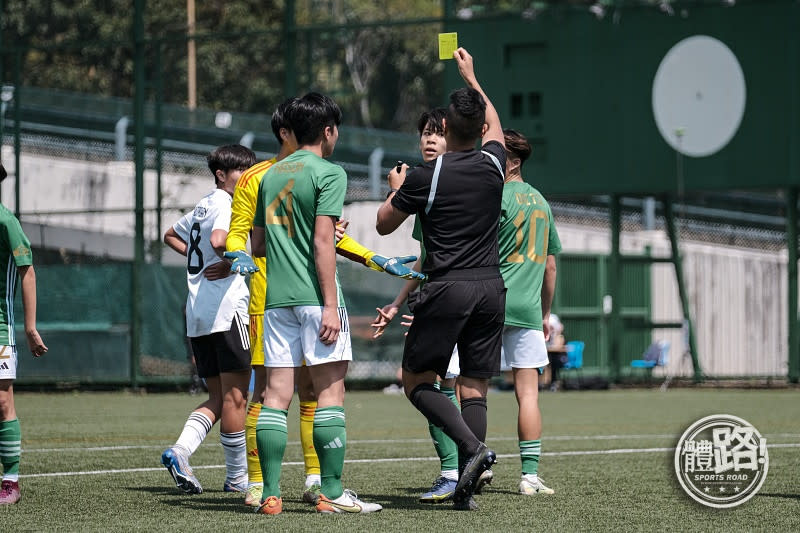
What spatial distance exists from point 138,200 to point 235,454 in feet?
41.4

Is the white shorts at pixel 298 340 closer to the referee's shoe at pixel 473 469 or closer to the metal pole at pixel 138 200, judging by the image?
the referee's shoe at pixel 473 469

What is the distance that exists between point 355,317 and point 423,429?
7.56 meters

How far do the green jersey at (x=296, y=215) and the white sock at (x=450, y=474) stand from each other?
1350 mm

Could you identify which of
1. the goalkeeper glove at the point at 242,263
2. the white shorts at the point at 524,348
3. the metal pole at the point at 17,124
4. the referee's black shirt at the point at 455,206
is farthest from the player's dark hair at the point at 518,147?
the metal pole at the point at 17,124

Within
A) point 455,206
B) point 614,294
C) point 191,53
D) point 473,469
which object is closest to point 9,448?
point 473,469

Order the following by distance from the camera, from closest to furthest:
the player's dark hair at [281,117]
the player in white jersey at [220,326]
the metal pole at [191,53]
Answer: the player's dark hair at [281,117] < the player in white jersey at [220,326] < the metal pole at [191,53]

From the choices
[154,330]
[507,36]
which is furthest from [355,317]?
[507,36]

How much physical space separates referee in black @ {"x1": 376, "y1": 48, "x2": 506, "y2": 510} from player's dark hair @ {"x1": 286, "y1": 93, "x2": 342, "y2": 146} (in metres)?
0.47

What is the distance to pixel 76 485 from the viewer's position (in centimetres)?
731

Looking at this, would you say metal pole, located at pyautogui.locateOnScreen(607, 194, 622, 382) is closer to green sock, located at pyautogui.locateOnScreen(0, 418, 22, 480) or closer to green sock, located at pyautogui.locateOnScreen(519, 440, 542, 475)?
green sock, located at pyautogui.locateOnScreen(519, 440, 542, 475)

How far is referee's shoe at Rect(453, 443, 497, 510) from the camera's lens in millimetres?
5805

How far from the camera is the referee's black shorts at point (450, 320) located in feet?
19.8

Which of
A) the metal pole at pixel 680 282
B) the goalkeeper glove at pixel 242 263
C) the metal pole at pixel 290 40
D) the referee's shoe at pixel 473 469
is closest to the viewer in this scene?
the referee's shoe at pixel 473 469

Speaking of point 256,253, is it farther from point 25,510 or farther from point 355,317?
point 355,317
